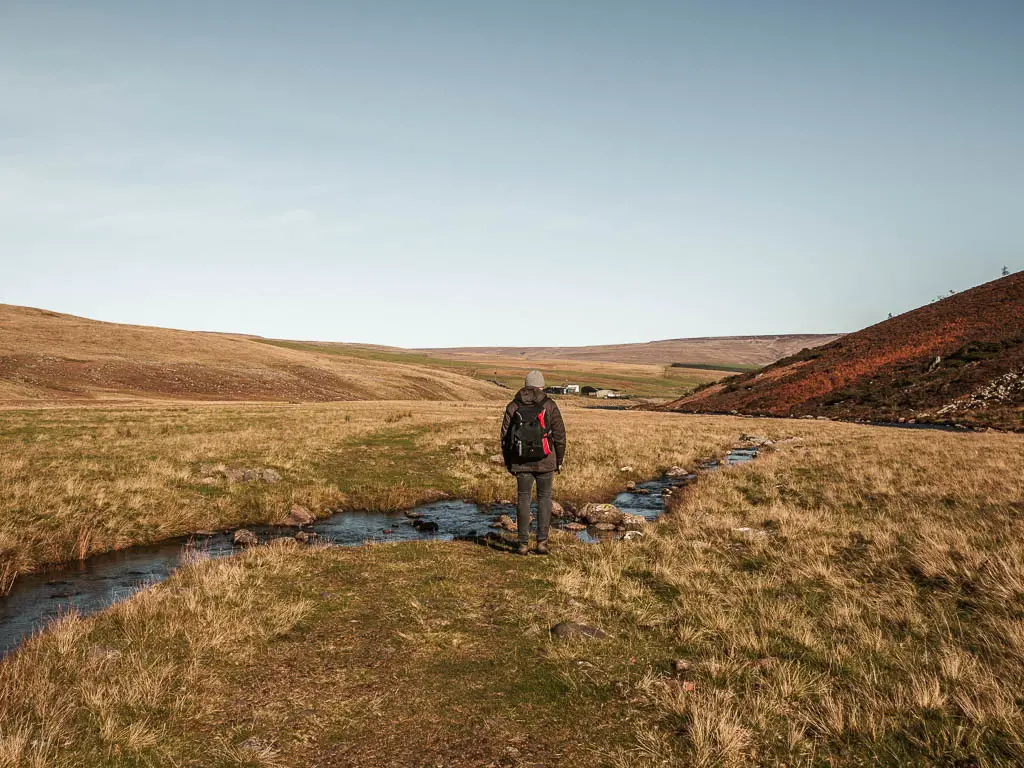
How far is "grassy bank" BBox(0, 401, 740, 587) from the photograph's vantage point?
43.8 ft

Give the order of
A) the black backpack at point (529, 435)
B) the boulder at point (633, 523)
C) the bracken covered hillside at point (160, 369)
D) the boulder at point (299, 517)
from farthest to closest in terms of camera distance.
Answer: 1. the bracken covered hillside at point (160, 369)
2. the boulder at point (299, 517)
3. the boulder at point (633, 523)
4. the black backpack at point (529, 435)

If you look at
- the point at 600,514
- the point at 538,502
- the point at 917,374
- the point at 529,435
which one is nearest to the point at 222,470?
the point at 600,514

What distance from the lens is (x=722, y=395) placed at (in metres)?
68.8

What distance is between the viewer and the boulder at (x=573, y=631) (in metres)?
6.98

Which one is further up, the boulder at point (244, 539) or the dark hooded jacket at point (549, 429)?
the dark hooded jacket at point (549, 429)

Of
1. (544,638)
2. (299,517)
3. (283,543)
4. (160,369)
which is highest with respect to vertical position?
(544,638)

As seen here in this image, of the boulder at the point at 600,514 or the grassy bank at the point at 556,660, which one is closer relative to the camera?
the grassy bank at the point at 556,660

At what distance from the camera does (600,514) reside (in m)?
15.1

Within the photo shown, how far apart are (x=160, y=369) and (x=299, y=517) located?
69.1m

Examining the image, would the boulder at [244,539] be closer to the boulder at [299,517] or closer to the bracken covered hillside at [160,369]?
the boulder at [299,517]

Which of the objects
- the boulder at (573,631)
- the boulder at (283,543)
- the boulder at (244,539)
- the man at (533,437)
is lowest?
the boulder at (244,539)

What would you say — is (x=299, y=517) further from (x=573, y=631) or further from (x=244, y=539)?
(x=573, y=631)

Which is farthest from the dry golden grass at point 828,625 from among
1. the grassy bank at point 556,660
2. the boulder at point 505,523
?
the boulder at point 505,523

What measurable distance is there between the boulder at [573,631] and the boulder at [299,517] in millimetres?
10136
